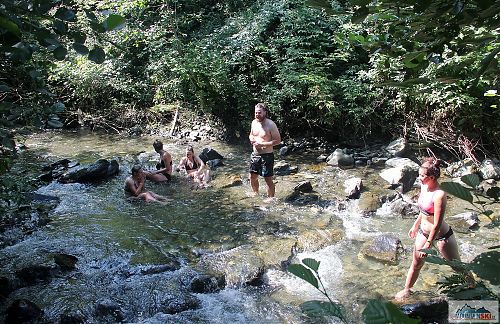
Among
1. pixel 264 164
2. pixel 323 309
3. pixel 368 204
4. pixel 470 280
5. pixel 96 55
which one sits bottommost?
pixel 368 204

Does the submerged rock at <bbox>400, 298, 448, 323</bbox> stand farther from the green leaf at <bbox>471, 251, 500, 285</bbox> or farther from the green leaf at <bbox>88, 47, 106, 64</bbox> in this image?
the green leaf at <bbox>88, 47, 106, 64</bbox>

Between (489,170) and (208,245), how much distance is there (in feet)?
19.3

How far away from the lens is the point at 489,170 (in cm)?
828

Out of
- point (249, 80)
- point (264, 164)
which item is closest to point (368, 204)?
point (264, 164)

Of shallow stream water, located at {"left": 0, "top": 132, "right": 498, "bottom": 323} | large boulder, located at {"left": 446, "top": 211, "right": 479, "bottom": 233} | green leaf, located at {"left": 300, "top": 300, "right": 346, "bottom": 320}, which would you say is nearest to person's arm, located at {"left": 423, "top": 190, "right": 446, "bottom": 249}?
shallow stream water, located at {"left": 0, "top": 132, "right": 498, "bottom": 323}

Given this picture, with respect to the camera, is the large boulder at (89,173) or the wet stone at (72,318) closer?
the wet stone at (72,318)

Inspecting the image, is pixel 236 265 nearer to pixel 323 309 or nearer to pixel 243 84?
pixel 323 309

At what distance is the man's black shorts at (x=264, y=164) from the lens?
26.2 ft

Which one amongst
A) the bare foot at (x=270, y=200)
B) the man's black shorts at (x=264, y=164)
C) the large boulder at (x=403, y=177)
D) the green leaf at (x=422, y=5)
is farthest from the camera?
the large boulder at (x=403, y=177)

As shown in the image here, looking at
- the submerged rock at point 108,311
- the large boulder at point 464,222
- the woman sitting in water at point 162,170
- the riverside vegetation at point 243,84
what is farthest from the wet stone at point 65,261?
the large boulder at point 464,222

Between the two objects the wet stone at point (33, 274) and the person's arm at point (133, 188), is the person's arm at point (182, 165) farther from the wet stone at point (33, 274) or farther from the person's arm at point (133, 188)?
the wet stone at point (33, 274)

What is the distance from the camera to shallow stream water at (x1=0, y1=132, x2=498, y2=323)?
495 centimetres

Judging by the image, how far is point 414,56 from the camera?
68.0 inches

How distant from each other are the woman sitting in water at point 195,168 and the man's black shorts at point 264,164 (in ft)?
5.70
